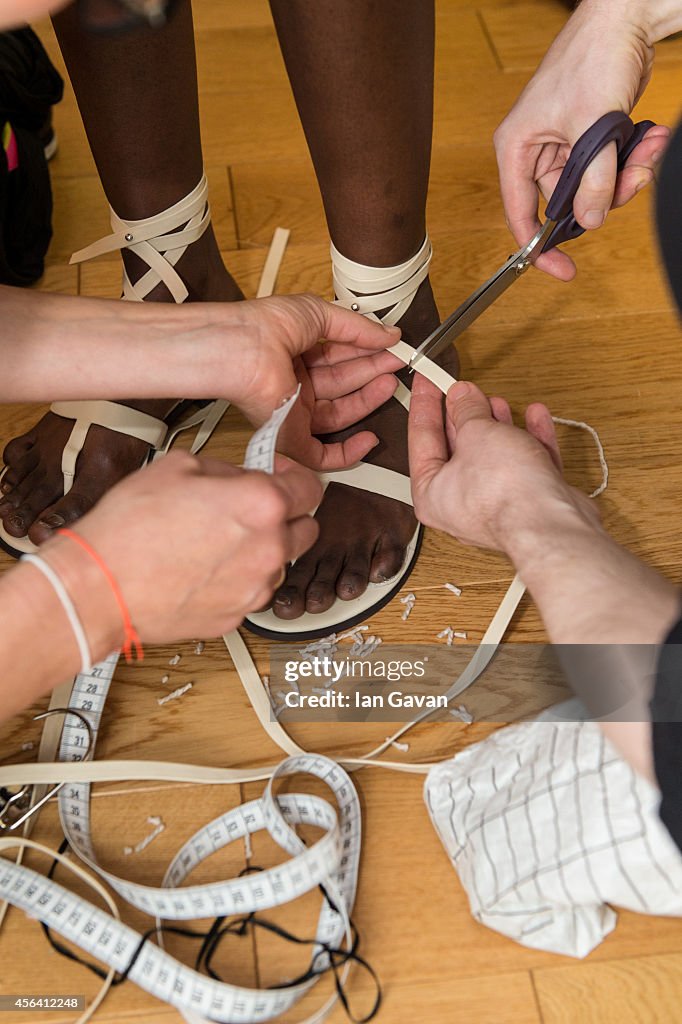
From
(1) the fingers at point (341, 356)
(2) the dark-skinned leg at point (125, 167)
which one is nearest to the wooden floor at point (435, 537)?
(2) the dark-skinned leg at point (125, 167)

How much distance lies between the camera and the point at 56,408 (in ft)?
3.93

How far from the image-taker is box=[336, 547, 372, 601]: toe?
1115 mm

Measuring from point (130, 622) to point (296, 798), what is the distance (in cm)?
34

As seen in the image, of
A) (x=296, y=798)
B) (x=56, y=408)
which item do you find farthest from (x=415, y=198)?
(x=296, y=798)

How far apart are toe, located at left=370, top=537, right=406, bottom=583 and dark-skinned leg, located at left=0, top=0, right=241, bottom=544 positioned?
33 centimetres

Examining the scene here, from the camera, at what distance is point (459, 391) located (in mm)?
1039

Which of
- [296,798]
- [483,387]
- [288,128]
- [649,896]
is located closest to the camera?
[649,896]

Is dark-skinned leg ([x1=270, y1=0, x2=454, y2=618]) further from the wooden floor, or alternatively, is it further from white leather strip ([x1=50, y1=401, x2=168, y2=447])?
white leather strip ([x1=50, y1=401, x2=168, y2=447])

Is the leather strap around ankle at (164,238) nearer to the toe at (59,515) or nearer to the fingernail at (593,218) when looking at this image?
the toe at (59,515)

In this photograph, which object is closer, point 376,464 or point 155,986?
point 155,986

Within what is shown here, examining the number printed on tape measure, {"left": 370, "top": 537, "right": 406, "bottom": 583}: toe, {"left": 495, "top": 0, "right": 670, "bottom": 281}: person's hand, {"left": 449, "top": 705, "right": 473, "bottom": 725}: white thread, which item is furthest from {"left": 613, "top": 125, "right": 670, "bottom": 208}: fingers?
→ the number printed on tape measure

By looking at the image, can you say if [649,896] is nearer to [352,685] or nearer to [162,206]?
[352,685]

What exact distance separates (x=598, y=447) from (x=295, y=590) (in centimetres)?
45

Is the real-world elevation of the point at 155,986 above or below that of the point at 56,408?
below
